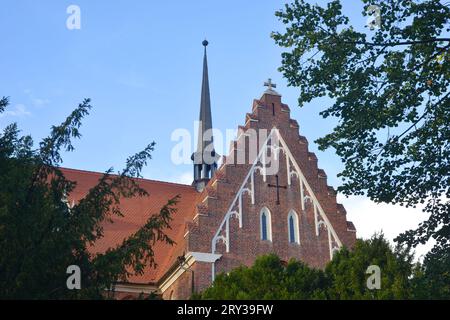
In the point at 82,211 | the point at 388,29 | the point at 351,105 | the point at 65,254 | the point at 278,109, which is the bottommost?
the point at 65,254

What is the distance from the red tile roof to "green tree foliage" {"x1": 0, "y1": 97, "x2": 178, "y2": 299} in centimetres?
959

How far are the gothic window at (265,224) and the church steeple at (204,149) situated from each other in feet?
30.1

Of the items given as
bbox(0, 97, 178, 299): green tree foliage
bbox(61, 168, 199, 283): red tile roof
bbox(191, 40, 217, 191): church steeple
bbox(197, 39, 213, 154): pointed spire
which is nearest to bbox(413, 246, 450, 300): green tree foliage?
bbox(0, 97, 178, 299): green tree foliage

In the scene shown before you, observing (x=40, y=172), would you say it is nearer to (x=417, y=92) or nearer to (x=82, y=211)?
(x=82, y=211)

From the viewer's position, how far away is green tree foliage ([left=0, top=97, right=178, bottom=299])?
11391 millimetres

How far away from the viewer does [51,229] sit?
467 inches

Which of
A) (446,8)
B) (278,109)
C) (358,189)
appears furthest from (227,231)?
(446,8)

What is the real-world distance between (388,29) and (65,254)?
27.1ft

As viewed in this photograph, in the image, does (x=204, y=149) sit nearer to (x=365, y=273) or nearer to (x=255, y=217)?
(x=255, y=217)

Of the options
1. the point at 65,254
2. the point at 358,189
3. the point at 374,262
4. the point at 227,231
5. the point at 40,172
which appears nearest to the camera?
the point at 65,254

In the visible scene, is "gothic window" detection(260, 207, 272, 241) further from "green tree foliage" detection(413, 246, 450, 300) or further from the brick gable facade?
"green tree foliage" detection(413, 246, 450, 300)

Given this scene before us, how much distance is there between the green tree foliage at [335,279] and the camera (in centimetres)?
1633

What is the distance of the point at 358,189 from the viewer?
49.5ft

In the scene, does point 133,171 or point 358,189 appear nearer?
point 133,171
